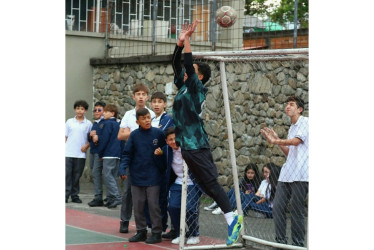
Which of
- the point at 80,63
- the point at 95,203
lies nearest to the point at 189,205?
the point at 95,203

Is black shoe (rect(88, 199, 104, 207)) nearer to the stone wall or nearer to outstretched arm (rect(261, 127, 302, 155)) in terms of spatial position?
the stone wall

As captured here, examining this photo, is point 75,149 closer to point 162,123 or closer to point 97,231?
point 97,231

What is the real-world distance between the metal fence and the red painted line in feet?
14.8

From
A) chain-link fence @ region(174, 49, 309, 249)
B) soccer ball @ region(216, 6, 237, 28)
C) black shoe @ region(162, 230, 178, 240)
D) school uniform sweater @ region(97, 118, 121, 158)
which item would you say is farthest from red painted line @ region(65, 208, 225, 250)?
soccer ball @ region(216, 6, 237, 28)

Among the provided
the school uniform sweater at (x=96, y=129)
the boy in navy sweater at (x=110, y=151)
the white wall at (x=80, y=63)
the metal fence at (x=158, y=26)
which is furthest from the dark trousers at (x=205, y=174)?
the white wall at (x=80, y=63)

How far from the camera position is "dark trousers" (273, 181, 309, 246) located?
305 inches

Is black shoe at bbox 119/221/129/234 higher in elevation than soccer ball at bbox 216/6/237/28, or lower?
lower

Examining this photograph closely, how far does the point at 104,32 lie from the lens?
51.6ft

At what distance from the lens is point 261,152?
11812 millimetres
